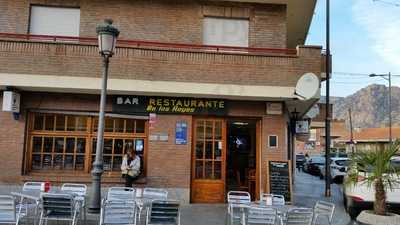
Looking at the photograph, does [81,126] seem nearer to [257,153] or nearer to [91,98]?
[91,98]

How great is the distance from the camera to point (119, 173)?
A: 13984 millimetres

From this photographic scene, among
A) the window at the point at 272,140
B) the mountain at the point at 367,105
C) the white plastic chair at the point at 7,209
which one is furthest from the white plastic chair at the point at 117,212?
the mountain at the point at 367,105

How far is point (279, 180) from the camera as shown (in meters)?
13.6

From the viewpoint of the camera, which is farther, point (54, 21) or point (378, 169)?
point (54, 21)

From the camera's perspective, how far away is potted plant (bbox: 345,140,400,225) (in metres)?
8.90

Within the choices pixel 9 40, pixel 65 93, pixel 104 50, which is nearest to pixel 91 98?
pixel 65 93

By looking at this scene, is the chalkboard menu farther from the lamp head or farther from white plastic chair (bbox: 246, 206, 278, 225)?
the lamp head

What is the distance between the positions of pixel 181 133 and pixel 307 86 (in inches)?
150

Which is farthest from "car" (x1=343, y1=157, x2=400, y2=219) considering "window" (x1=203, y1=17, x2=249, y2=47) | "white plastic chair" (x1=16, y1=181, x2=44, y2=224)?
"white plastic chair" (x1=16, y1=181, x2=44, y2=224)

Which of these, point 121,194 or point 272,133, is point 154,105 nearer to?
point 272,133

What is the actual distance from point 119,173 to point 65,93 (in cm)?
280

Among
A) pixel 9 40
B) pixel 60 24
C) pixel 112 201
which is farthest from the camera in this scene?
pixel 60 24

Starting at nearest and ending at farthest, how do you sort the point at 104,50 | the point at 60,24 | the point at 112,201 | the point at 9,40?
the point at 112,201
the point at 104,50
the point at 9,40
the point at 60,24

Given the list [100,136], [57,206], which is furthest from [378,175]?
[57,206]
